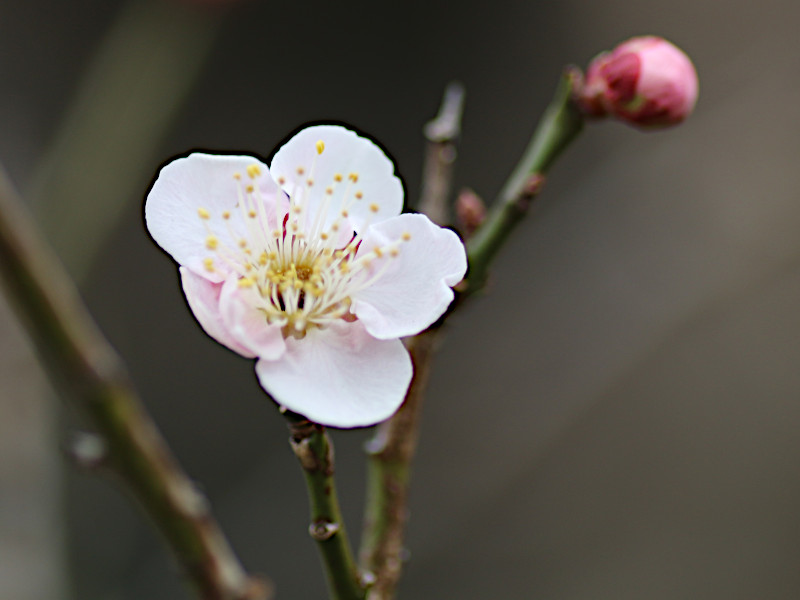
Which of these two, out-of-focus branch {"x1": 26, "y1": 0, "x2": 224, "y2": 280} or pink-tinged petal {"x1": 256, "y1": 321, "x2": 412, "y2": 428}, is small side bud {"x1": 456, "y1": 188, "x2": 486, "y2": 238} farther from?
out-of-focus branch {"x1": 26, "y1": 0, "x2": 224, "y2": 280}

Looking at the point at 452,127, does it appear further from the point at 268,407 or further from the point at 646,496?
the point at 646,496

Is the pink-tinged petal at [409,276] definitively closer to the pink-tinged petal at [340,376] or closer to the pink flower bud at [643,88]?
the pink-tinged petal at [340,376]

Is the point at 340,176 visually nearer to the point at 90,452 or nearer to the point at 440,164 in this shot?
the point at 440,164

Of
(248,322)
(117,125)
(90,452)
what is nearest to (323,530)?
(248,322)

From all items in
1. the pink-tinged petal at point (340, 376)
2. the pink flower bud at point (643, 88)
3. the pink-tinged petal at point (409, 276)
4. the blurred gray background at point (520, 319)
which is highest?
the pink flower bud at point (643, 88)

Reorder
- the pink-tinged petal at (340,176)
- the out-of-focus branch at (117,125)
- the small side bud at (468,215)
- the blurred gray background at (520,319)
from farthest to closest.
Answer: the blurred gray background at (520,319) → the out-of-focus branch at (117,125) → the small side bud at (468,215) → the pink-tinged petal at (340,176)

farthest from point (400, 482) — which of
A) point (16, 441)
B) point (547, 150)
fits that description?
→ point (16, 441)

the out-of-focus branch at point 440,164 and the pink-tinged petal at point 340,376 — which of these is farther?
the out-of-focus branch at point 440,164

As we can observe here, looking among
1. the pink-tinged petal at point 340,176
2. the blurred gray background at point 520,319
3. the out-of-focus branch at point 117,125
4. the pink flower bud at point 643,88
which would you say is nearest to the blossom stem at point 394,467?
the pink-tinged petal at point 340,176

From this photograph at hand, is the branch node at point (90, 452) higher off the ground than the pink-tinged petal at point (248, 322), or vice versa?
the pink-tinged petal at point (248, 322)
